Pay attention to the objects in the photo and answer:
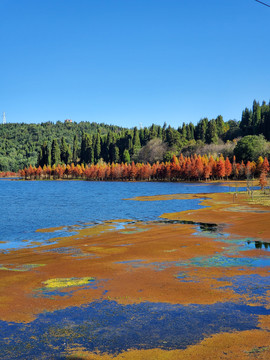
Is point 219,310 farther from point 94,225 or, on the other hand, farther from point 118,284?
point 94,225

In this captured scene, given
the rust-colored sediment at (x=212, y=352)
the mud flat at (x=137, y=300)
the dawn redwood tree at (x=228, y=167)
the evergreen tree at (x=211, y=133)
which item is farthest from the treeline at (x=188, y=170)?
the rust-colored sediment at (x=212, y=352)

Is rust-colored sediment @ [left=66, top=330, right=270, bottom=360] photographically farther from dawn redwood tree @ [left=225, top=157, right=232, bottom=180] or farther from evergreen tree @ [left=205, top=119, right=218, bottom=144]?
evergreen tree @ [left=205, top=119, right=218, bottom=144]

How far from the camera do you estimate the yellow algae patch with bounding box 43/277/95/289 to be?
14.3m

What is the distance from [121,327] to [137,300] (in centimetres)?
228

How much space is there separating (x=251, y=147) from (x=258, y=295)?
443 feet

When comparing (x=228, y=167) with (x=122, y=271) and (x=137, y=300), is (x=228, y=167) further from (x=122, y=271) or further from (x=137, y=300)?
(x=137, y=300)

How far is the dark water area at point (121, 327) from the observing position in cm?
898

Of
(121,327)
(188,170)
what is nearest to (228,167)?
(188,170)

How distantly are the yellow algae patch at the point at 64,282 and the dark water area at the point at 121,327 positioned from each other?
8.63 feet

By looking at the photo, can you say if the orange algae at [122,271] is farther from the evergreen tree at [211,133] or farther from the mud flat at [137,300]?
the evergreen tree at [211,133]

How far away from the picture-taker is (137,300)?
40.7ft

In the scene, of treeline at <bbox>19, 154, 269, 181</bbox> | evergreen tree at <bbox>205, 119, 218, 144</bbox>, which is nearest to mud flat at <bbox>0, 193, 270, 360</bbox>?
treeline at <bbox>19, 154, 269, 181</bbox>

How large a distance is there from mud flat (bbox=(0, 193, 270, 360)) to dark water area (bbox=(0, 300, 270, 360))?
3cm

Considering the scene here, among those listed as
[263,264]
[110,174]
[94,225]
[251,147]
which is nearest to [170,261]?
[263,264]
